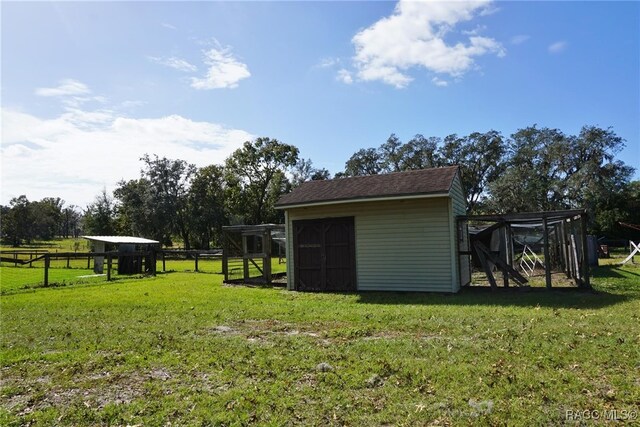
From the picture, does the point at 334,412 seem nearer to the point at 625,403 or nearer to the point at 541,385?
the point at 541,385

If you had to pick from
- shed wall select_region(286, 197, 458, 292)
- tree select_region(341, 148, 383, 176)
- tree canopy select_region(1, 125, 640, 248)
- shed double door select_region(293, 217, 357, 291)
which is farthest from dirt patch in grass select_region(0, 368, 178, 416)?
tree select_region(341, 148, 383, 176)

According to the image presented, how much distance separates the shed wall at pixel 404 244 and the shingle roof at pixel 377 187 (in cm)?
39

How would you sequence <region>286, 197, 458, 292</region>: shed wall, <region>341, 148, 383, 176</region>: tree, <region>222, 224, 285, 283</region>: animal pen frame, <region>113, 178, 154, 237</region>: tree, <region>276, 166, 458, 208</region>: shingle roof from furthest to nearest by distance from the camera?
1. <region>341, 148, 383, 176</region>: tree
2. <region>113, 178, 154, 237</region>: tree
3. <region>222, 224, 285, 283</region>: animal pen frame
4. <region>276, 166, 458, 208</region>: shingle roof
5. <region>286, 197, 458, 292</region>: shed wall

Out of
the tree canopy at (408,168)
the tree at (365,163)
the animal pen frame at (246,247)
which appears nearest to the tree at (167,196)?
the tree canopy at (408,168)

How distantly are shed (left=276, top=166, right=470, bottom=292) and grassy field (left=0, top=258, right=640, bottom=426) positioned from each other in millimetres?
2624

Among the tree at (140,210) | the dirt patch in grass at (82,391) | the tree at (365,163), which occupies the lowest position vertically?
the dirt patch in grass at (82,391)

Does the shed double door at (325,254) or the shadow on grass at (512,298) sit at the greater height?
the shed double door at (325,254)

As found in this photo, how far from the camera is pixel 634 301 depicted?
919cm

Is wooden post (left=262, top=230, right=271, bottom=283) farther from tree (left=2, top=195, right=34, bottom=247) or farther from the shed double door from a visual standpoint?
tree (left=2, top=195, right=34, bottom=247)

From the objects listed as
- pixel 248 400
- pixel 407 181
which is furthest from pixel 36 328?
pixel 407 181

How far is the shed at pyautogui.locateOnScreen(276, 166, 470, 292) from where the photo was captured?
11.9m

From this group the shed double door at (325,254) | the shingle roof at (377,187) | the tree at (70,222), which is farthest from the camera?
the tree at (70,222)

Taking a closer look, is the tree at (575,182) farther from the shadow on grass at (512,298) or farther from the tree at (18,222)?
the tree at (18,222)

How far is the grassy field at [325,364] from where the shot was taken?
12.3 feet
